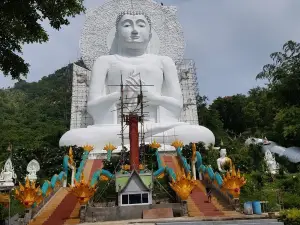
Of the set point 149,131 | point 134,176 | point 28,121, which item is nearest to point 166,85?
point 149,131

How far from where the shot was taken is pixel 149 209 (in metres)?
9.50

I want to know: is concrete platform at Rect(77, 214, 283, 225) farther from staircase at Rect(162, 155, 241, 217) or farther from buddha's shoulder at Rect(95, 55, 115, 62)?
buddha's shoulder at Rect(95, 55, 115, 62)

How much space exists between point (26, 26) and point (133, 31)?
44.3 ft

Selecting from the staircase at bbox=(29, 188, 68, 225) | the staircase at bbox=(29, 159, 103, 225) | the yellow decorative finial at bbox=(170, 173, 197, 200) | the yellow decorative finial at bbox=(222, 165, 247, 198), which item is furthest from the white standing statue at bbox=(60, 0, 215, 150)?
the yellow decorative finial at bbox=(170, 173, 197, 200)

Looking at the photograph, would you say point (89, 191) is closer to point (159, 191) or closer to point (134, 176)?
point (134, 176)

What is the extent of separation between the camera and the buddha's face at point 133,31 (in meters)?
19.9

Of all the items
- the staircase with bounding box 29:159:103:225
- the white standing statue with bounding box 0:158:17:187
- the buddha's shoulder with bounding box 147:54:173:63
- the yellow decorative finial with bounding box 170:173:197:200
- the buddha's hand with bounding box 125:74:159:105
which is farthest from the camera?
the buddha's shoulder with bounding box 147:54:173:63

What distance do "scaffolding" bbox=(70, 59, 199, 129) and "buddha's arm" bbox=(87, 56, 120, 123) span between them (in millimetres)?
2371

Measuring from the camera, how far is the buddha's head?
19.9 m

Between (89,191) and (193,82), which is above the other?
(193,82)

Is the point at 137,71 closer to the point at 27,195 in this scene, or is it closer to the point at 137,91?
the point at 137,91

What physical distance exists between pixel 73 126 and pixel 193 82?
7220 millimetres

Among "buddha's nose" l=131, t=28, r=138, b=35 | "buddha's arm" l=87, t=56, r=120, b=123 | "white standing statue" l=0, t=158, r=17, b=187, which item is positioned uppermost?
"buddha's nose" l=131, t=28, r=138, b=35

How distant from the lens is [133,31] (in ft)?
65.2
